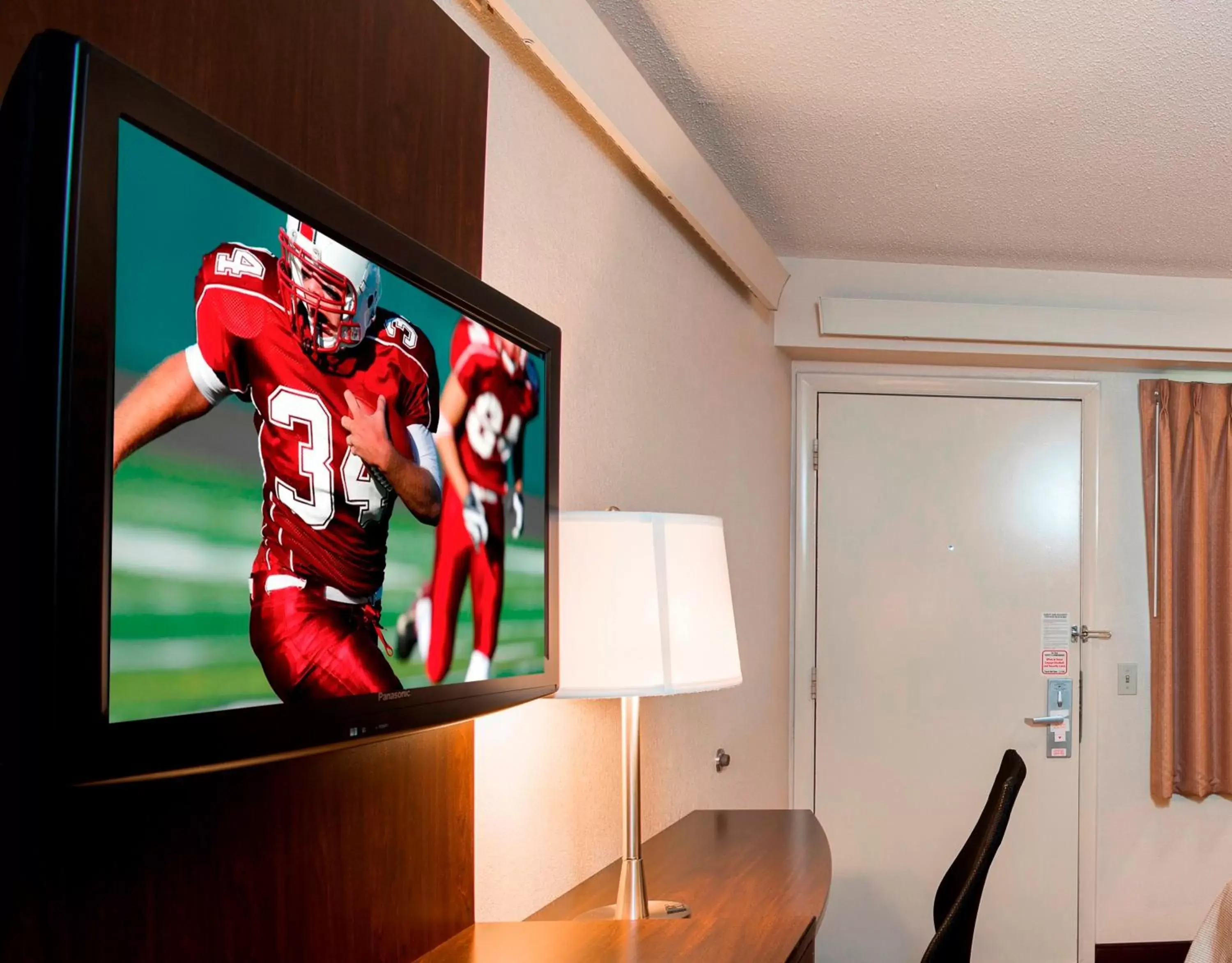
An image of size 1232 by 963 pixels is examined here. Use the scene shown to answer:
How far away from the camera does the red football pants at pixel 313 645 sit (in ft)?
2.93

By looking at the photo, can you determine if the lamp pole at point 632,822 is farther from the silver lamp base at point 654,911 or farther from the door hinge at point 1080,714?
the door hinge at point 1080,714

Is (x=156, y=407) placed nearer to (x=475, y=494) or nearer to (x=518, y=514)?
(x=475, y=494)

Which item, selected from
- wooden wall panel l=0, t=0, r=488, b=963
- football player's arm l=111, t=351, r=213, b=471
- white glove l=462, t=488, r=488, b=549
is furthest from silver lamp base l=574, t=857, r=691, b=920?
football player's arm l=111, t=351, r=213, b=471

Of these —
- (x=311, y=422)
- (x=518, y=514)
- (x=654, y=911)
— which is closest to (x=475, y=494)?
(x=518, y=514)

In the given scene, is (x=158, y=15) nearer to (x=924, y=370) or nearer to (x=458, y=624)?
(x=458, y=624)

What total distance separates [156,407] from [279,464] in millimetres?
150

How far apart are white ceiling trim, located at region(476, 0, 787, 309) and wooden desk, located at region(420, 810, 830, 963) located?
1.27 m

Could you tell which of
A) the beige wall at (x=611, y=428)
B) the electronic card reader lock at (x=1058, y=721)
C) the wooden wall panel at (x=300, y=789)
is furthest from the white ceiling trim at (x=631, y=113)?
the electronic card reader lock at (x=1058, y=721)

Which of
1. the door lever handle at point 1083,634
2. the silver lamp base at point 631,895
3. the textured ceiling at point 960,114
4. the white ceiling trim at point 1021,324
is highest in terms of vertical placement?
the textured ceiling at point 960,114

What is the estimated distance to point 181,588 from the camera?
794 millimetres

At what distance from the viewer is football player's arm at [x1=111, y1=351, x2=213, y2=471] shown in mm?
733

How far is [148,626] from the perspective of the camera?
760 millimetres

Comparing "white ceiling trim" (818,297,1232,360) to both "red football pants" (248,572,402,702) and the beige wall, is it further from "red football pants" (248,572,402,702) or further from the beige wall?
"red football pants" (248,572,402,702)

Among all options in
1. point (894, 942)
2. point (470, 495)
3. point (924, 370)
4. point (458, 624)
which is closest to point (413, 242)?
point (470, 495)
